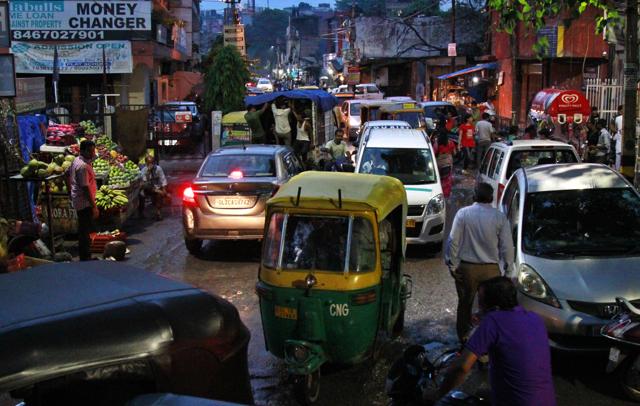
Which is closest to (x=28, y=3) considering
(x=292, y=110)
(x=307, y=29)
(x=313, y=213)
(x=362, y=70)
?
(x=292, y=110)

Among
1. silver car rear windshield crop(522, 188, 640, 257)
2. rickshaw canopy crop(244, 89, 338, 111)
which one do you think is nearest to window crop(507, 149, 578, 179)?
silver car rear windshield crop(522, 188, 640, 257)

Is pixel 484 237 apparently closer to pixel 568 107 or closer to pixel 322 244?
pixel 322 244

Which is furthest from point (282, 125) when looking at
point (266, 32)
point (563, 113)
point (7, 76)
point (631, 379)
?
point (266, 32)

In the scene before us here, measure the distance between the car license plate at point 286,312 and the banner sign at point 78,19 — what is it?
25.3m

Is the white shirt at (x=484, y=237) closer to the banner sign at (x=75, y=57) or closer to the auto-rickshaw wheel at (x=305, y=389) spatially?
the auto-rickshaw wheel at (x=305, y=389)

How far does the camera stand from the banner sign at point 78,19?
29.2 meters

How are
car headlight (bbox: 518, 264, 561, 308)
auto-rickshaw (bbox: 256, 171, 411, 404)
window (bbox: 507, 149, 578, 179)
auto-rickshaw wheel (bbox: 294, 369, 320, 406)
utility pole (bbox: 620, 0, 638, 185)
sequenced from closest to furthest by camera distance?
1. auto-rickshaw wheel (bbox: 294, 369, 320, 406)
2. auto-rickshaw (bbox: 256, 171, 411, 404)
3. car headlight (bbox: 518, 264, 561, 308)
4. utility pole (bbox: 620, 0, 638, 185)
5. window (bbox: 507, 149, 578, 179)

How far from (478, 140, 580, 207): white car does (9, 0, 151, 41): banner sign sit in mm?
20523

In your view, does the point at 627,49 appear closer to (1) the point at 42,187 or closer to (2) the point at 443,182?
(2) the point at 443,182

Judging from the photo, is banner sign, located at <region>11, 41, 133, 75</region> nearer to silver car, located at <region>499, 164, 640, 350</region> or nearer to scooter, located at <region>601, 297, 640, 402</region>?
silver car, located at <region>499, 164, 640, 350</region>

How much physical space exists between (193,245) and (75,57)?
19551mm

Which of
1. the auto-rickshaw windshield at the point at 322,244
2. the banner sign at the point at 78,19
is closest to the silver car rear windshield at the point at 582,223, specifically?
the auto-rickshaw windshield at the point at 322,244

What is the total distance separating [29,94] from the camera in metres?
14.6

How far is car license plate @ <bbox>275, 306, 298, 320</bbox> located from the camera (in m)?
6.30
